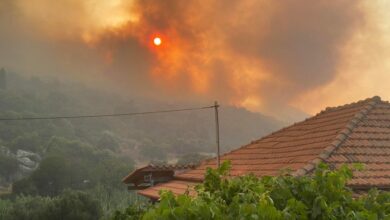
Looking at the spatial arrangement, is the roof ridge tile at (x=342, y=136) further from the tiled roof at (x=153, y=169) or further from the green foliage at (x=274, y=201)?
the tiled roof at (x=153, y=169)

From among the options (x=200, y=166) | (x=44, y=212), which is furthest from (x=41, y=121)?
(x=200, y=166)

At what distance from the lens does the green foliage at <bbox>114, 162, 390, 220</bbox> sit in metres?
3.24

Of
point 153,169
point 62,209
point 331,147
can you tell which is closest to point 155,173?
point 153,169

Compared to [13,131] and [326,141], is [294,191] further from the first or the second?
[13,131]

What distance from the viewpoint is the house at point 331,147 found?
9.68m

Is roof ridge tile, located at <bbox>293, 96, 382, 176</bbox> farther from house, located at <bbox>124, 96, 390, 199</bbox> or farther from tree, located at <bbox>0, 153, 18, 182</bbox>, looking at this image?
tree, located at <bbox>0, 153, 18, 182</bbox>

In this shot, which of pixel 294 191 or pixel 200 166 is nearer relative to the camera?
pixel 294 191

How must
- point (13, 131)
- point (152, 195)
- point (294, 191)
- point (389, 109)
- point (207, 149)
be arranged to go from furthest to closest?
point (207, 149) → point (13, 131) → point (152, 195) → point (389, 109) → point (294, 191)

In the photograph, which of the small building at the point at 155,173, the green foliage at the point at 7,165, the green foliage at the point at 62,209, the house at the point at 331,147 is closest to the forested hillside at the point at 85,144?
the green foliage at the point at 7,165

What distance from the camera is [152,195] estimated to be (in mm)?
14438

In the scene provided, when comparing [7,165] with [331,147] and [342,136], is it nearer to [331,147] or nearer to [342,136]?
[342,136]

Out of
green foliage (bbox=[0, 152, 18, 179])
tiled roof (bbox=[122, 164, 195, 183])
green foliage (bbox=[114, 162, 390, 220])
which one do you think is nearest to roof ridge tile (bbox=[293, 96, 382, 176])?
green foliage (bbox=[114, 162, 390, 220])

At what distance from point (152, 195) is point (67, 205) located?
87.2ft

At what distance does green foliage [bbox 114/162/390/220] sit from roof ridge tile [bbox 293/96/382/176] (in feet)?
17.1
